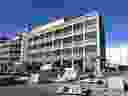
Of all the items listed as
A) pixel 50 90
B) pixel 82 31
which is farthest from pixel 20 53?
pixel 82 31

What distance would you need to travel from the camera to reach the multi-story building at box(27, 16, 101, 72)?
122 inches

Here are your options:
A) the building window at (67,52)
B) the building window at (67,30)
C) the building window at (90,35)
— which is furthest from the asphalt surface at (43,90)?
the building window at (67,30)

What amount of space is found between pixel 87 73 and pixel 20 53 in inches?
54.9

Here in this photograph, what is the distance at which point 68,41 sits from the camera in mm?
3254

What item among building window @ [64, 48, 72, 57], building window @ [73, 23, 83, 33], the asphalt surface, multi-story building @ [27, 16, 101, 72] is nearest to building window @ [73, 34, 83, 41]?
multi-story building @ [27, 16, 101, 72]

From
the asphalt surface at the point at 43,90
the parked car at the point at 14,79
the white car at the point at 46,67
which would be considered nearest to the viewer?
the asphalt surface at the point at 43,90

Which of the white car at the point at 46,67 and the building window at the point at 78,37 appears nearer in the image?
the white car at the point at 46,67

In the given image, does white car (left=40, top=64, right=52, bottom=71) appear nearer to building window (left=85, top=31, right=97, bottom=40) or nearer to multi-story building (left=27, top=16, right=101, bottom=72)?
multi-story building (left=27, top=16, right=101, bottom=72)

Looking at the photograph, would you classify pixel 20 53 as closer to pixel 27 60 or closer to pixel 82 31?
pixel 27 60

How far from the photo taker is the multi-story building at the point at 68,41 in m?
3.10

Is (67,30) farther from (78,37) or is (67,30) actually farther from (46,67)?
(46,67)

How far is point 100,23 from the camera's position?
3.01 metres

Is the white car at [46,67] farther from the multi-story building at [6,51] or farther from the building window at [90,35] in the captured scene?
the building window at [90,35]

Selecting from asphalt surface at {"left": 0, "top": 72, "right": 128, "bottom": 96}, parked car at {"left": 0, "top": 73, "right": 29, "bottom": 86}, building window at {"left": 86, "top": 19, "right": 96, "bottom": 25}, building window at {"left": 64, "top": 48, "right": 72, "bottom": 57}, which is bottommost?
asphalt surface at {"left": 0, "top": 72, "right": 128, "bottom": 96}
